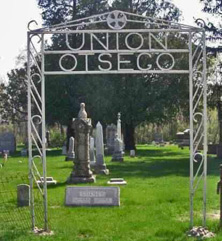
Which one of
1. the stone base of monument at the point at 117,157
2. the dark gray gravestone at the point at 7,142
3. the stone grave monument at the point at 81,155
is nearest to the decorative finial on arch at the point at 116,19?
the stone grave monument at the point at 81,155

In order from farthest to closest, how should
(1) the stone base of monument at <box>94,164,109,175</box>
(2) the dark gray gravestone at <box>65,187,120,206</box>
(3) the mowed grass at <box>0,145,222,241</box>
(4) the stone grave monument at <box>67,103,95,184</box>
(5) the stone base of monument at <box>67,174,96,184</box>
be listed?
(1) the stone base of monument at <box>94,164,109,175</box>, (4) the stone grave monument at <box>67,103,95,184</box>, (5) the stone base of monument at <box>67,174,96,184</box>, (2) the dark gray gravestone at <box>65,187,120,206</box>, (3) the mowed grass at <box>0,145,222,241</box>

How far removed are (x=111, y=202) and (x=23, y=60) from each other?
44.9 m

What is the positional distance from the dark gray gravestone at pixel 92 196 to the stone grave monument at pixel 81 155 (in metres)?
5.37

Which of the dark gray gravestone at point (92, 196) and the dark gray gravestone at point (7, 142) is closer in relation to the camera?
the dark gray gravestone at point (92, 196)

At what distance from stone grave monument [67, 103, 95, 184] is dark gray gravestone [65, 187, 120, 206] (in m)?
5.37

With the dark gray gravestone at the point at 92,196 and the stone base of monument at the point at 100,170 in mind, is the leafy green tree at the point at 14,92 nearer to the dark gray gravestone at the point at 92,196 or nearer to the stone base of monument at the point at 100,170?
the stone base of monument at the point at 100,170

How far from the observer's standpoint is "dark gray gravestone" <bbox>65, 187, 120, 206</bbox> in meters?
11.3

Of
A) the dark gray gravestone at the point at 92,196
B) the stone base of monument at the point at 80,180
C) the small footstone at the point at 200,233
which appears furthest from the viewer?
the stone base of monument at the point at 80,180

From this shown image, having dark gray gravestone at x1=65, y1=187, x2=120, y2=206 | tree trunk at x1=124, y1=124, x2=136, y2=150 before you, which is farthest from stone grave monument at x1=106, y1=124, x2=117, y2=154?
dark gray gravestone at x1=65, y1=187, x2=120, y2=206

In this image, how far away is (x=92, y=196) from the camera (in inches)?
446

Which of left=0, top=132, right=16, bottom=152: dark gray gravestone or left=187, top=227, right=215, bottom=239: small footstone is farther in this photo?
left=0, top=132, right=16, bottom=152: dark gray gravestone

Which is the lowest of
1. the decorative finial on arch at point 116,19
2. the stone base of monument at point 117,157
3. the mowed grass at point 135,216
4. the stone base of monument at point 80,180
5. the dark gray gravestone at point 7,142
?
the mowed grass at point 135,216

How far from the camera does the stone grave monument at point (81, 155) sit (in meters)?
17.0

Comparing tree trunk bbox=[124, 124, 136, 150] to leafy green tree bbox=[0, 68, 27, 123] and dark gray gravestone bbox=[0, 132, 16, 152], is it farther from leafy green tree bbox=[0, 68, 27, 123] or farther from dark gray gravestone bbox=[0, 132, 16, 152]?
leafy green tree bbox=[0, 68, 27, 123]
